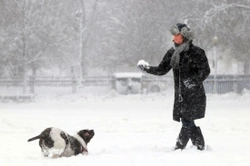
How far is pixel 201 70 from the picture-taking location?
603 centimetres

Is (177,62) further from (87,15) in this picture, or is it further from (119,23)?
(87,15)

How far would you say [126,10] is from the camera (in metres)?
38.9

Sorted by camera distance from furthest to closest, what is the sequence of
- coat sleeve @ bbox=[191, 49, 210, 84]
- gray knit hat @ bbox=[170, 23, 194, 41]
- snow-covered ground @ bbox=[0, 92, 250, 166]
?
1. gray knit hat @ bbox=[170, 23, 194, 41]
2. coat sleeve @ bbox=[191, 49, 210, 84]
3. snow-covered ground @ bbox=[0, 92, 250, 166]

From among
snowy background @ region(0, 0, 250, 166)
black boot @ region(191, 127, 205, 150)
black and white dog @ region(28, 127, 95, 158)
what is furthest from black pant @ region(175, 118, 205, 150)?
black and white dog @ region(28, 127, 95, 158)

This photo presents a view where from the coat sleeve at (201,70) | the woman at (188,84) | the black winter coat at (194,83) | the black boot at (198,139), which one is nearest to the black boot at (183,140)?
the woman at (188,84)

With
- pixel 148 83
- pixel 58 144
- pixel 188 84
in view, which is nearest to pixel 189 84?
pixel 188 84

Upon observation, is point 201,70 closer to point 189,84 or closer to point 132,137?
point 189,84

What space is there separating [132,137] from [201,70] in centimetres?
320

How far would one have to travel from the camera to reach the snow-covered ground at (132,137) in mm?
5059

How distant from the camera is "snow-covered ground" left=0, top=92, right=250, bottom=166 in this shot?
5059mm

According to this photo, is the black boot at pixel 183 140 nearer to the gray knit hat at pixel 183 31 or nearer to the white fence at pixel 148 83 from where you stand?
the gray knit hat at pixel 183 31

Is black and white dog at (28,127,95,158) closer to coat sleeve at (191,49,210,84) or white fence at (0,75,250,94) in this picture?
coat sleeve at (191,49,210,84)

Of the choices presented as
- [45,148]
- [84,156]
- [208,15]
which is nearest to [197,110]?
[84,156]

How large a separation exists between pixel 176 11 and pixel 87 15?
1452 cm
